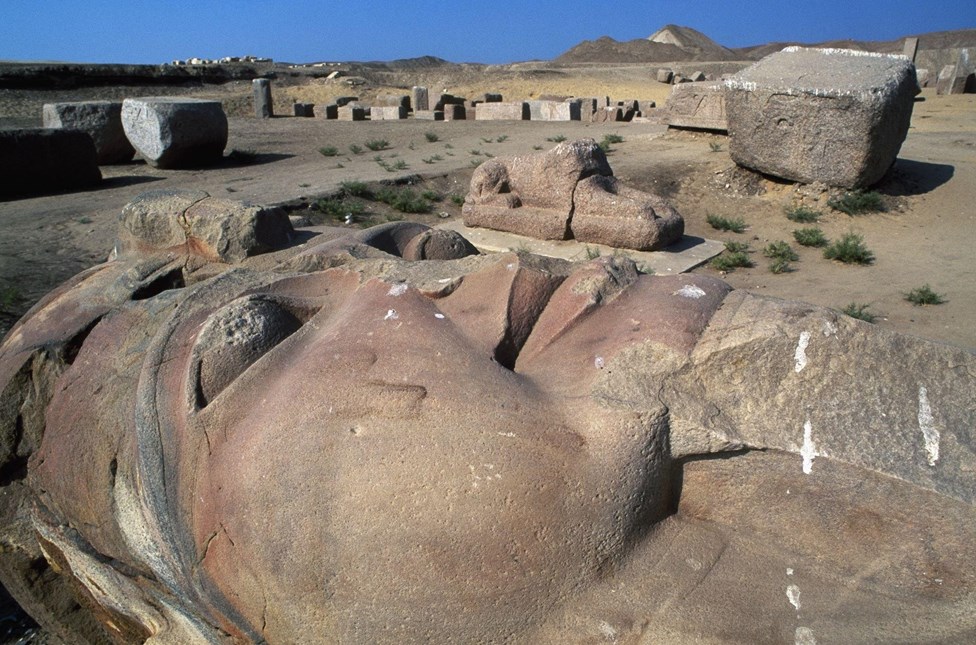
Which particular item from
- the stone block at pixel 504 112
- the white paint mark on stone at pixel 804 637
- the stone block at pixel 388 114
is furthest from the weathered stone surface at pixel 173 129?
the white paint mark on stone at pixel 804 637

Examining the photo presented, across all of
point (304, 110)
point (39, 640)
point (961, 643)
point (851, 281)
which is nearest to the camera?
point (961, 643)

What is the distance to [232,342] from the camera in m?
1.73

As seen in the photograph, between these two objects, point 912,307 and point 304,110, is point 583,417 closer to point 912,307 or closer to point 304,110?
point 912,307

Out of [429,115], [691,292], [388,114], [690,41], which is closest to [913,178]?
[691,292]

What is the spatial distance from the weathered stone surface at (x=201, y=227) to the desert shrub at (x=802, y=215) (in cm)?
594

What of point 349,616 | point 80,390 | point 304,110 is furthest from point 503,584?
point 304,110

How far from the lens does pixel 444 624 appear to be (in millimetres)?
1437

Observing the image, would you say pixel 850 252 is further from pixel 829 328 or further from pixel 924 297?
pixel 829 328

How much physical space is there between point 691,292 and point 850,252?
519 cm

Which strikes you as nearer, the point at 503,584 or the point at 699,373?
the point at 503,584

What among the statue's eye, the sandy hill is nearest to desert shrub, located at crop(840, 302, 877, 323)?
the statue's eye

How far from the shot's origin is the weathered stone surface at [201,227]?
8.03ft

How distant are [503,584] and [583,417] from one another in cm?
36

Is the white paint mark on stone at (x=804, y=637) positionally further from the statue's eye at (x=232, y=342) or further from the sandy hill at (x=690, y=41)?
the sandy hill at (x=690, y=41)
